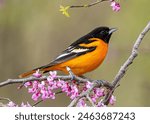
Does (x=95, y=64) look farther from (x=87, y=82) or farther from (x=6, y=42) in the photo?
(x=6, y=42)

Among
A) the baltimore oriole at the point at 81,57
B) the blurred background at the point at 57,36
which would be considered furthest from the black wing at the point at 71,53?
→ the blurred background at the point at 57,36

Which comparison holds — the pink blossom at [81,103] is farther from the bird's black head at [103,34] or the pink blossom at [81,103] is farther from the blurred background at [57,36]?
the blurred background at [57,36]

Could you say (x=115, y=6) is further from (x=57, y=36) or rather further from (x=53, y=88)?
(x=57, y=36)

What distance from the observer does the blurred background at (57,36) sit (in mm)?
11602

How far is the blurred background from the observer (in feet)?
38.1

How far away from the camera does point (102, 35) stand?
30.1 feet

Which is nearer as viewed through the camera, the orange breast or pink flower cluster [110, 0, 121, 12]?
pink flower cluster [110, 0, 121, 12]

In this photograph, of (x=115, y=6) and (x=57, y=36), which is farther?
(x=57, y=36)

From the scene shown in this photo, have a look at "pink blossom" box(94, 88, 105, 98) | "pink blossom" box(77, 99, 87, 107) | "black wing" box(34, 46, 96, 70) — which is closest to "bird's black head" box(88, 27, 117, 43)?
"black wing" box(34, 46, 96, 70)

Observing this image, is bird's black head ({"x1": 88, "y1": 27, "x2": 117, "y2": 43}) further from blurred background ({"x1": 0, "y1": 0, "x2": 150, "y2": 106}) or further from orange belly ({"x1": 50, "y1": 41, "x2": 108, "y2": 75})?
blurred background ({"x1": 0, "y1": 0, "x2": 150, "y2": 106})

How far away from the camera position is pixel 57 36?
40.8 ft

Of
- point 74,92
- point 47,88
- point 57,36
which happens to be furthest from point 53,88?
point 57,36

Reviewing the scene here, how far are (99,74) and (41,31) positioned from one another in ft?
3.95

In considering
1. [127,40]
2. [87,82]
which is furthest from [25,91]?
[87,82]
